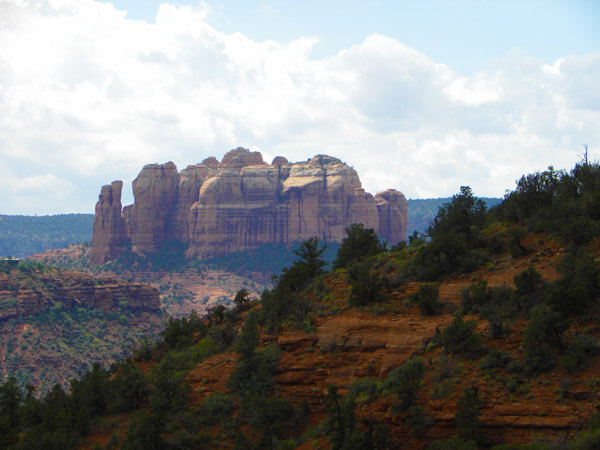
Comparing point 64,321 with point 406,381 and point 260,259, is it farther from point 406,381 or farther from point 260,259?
point 260,259

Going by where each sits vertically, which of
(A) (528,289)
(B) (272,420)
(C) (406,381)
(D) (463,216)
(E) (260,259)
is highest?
(D) (463,216)

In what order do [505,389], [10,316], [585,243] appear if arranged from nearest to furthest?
[505,389] < [585,243] < [10,316]

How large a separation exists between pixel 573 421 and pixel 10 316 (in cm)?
7806

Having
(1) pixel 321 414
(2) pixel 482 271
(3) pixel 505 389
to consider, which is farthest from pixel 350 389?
(2) pixel 482 271

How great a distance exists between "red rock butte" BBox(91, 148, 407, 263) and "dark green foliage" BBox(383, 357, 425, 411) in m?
142

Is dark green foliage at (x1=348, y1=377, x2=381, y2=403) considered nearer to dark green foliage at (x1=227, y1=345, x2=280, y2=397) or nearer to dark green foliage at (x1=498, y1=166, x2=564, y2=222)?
dark green foliage at (x1=227, y1=345, x2=280, y2=397)

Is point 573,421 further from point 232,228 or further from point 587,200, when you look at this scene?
point 232,228

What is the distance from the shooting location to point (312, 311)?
2783cm

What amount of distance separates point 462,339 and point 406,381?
3249 mm

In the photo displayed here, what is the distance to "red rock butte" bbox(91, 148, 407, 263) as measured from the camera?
163 m

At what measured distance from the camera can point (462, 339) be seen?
2009 centimetres

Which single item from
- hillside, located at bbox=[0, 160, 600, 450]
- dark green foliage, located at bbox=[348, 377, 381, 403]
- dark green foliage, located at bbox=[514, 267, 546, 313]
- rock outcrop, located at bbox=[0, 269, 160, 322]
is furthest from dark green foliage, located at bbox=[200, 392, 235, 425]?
rock outcrop, located at bbox=[0, 269, 160, 322]

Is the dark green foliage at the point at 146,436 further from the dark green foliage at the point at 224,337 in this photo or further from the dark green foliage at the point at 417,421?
the dark green foliage at the point at 417,421

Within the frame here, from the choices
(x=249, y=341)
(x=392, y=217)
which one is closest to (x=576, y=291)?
(x=249, y=341)
